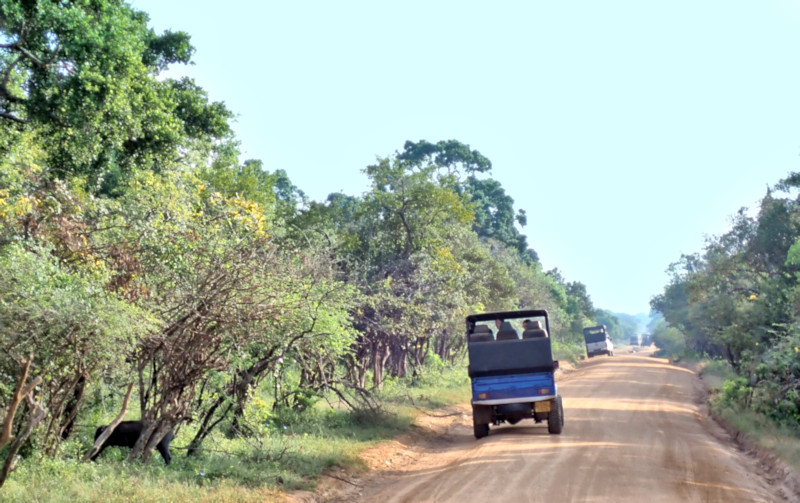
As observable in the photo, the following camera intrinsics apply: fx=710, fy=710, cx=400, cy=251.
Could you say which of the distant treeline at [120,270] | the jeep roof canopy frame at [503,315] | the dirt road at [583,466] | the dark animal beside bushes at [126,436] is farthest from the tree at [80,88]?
the jeep roof canopy frame at [503,315]

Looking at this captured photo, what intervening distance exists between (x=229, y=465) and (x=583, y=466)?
5.88 meters

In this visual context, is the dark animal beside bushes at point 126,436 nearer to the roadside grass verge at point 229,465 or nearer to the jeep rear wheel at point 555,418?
the roadside grass verge at point 229,465

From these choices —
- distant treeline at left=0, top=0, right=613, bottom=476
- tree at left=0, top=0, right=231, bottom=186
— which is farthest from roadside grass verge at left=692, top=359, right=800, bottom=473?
tree at left=0, top=0, right=231, bottom=186

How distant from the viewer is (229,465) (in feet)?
35.3

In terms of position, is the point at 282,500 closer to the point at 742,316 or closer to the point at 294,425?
the point at 294,425

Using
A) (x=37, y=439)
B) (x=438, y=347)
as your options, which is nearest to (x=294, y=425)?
(x=37, y=439)

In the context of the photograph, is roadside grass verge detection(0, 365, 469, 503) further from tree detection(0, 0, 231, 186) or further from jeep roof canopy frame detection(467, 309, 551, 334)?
tree detection(0, 0, 231, 186)

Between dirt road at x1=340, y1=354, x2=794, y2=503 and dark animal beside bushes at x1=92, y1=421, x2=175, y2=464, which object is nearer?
dirt road at x1=340, y1=354, x2=794, y2=503

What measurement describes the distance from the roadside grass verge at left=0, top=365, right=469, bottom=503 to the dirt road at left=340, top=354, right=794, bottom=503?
987mm

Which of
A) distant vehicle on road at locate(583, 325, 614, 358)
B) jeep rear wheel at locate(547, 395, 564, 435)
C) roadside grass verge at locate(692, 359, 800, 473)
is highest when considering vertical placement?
distant vehicle on road at locate(583, 325, 614, 358)

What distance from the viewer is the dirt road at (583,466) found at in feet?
33.7

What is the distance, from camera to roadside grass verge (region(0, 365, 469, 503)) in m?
8.48

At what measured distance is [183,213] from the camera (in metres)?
13.2

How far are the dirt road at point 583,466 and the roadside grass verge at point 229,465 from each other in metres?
0.99
